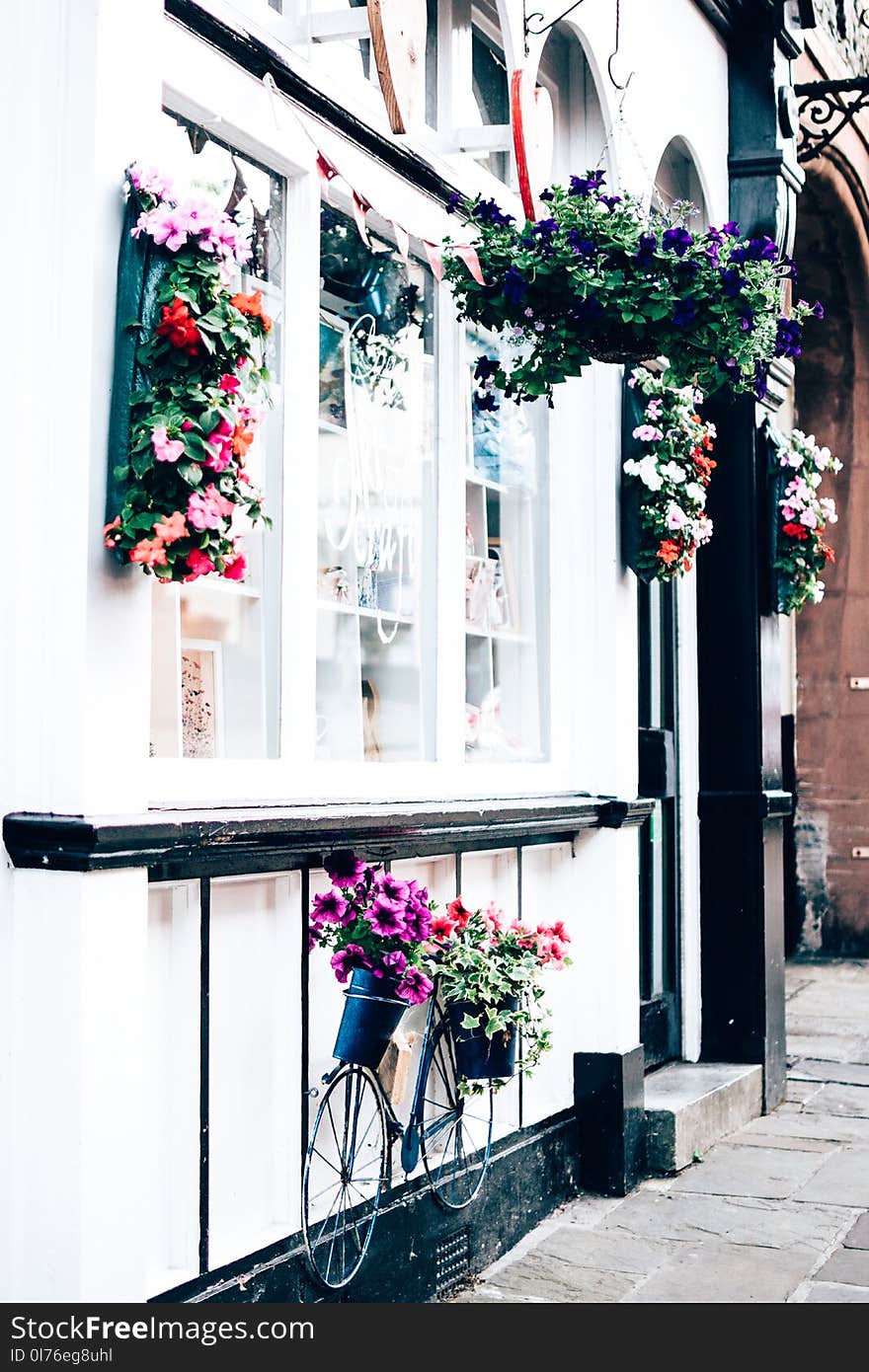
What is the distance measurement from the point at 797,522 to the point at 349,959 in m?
3.47

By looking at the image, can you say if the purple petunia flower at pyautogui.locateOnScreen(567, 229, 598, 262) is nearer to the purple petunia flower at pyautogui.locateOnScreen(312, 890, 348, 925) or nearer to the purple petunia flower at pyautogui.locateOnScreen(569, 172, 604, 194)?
the purple petunia flower at pyautogui.locateOnScreen(569, 172, 604, 194)

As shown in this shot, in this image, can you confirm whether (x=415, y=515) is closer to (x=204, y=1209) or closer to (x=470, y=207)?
(x=470, y=207)

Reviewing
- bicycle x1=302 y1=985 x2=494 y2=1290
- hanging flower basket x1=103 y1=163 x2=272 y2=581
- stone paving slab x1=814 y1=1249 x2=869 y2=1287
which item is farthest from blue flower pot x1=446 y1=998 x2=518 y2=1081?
hanging flower basket x1=103 y1=163 x2=272 y2=581

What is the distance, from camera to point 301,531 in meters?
3.81

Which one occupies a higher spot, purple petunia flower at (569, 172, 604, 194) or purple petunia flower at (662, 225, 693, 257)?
purple petunia flower at (569, 172, 604, 194)

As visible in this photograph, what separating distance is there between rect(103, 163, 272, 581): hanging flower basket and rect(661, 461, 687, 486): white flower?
2.58 metres

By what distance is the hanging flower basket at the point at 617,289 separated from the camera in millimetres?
3924

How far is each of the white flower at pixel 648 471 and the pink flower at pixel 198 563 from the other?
262cm

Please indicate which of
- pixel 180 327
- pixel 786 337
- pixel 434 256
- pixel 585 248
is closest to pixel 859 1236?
pixel 786 337

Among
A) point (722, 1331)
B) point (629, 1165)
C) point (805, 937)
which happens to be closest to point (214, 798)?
point (722, 1331)

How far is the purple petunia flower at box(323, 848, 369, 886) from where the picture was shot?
12.1 ft

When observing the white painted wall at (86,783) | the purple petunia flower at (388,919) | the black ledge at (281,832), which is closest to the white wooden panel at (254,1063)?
the white painted wall at (86,783)

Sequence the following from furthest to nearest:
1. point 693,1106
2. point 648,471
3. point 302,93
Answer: point 693,1106
point 648,471
point 302,93

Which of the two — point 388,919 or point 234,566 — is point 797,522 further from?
point 234,566
